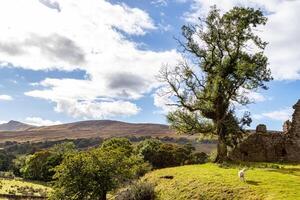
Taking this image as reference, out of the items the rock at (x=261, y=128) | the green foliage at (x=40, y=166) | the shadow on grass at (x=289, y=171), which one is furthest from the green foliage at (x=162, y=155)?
the shadow on grass at (x=289, y=171)

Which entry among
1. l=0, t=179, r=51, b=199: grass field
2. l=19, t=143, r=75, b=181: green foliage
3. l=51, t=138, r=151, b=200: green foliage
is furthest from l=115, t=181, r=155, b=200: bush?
l=19, t=143, r=75, b=181: green foliage

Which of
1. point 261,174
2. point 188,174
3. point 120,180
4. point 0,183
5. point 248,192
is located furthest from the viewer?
point 0,183

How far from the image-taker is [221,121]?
154ft

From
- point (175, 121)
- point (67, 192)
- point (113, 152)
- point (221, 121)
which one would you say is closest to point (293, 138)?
point (221, 121)

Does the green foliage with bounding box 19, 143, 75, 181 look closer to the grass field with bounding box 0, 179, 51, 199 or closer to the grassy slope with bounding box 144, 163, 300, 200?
the grass field with bounding box 0, 179, 51, 199

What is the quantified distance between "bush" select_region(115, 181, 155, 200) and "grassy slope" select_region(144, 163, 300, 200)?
67 cm

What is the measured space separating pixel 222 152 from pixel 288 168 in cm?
802

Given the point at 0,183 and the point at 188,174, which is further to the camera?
the point at 0,183

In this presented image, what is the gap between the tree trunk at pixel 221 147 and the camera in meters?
45.8

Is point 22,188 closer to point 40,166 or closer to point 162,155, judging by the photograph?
point 40,166

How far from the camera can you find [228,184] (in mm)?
31422

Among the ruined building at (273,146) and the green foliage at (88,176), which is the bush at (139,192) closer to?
the green foliage at (88,176)

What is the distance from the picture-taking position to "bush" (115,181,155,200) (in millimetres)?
34781

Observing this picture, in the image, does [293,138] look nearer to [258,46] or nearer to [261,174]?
[258,46]
